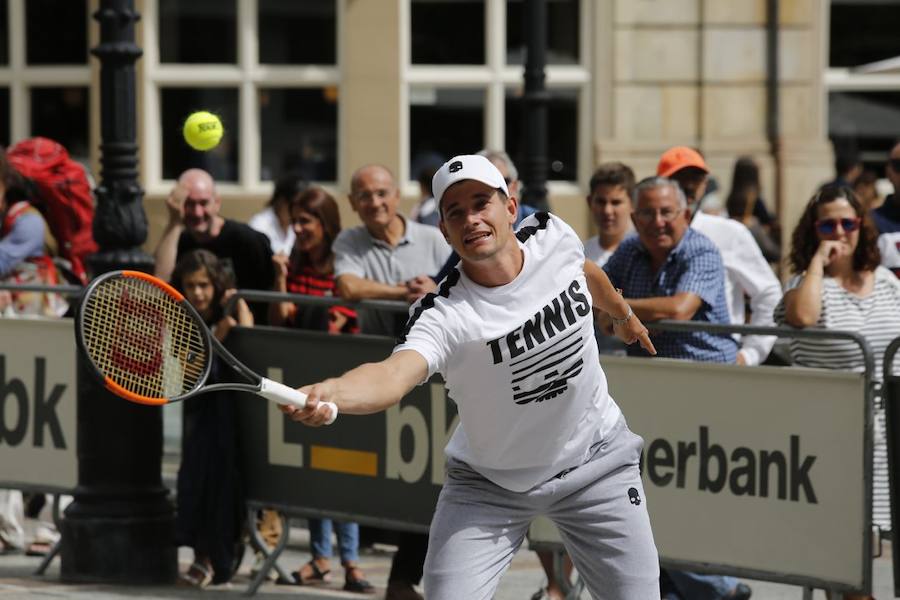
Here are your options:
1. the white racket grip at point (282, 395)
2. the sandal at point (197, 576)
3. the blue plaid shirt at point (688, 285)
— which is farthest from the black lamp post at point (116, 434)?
the white racket grip at point (282, 395)

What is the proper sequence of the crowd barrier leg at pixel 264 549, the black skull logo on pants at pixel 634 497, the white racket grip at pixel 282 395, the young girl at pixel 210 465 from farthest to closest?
1. the young girl at pixel 210 465
2. the crowd barrier leg at pixel 264 549
3. the black skull logo on pants at pixel 634 497
4. the white racket grip at pixel 282 395

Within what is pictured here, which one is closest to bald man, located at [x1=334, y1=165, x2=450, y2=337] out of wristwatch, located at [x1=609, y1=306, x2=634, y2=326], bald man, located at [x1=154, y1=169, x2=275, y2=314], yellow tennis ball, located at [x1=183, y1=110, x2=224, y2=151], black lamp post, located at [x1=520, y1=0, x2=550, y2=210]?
bald man, located at [x1=154, y1=169, x2=275, y2=314]

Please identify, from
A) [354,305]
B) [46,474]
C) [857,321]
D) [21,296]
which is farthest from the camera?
[21,296]

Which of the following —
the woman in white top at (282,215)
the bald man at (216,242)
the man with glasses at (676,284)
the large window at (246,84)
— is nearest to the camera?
the man with glasses at (676,284)

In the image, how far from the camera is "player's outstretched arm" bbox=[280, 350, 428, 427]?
4.79 m

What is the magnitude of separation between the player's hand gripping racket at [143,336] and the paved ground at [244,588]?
2.86 metres

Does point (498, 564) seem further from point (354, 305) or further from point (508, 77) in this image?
point (508, 77)

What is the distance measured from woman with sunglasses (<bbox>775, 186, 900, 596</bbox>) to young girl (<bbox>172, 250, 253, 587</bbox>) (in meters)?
2.55

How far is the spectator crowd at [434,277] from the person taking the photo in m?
7.81

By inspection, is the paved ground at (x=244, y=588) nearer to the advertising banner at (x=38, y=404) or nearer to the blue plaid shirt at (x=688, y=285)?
the advertising banner at (x=38, y=404)

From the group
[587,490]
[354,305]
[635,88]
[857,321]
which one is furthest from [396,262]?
[635,88]

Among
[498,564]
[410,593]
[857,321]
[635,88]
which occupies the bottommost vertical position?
[410,593]

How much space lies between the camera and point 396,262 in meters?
8.93

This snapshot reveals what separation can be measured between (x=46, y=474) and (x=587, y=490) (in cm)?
402
